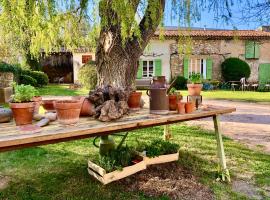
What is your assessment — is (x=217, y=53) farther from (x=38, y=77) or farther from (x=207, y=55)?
(x=38, y=77)

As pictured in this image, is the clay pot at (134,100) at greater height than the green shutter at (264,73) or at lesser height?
lesser

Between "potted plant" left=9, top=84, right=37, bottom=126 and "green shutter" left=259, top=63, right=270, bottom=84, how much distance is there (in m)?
18.2

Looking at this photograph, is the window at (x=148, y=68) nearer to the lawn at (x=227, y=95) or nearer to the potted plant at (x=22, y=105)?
the lawn at (x=227, y=95)

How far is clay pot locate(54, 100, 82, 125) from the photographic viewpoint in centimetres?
220

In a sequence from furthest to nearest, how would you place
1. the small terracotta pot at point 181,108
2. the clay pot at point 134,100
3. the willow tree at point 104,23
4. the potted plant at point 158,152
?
the potted plant at point 158,152, the clay pot at point 134,100, the small terracotta pot at point 181,108, the willow tree at point 104,23

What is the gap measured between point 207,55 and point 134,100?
15795 millimetres

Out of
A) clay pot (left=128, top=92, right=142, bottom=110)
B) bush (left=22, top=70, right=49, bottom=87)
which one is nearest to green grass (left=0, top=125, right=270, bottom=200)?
clay pot (left=128, top=92, right=142, bottom=110)

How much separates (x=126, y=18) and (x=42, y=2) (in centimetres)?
63

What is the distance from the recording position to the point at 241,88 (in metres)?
16.4

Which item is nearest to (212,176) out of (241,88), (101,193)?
(101,193)

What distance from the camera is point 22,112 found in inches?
84.2

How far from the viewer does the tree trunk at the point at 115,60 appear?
13.1ft

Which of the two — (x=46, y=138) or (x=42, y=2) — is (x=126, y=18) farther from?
(x=46, y=138)

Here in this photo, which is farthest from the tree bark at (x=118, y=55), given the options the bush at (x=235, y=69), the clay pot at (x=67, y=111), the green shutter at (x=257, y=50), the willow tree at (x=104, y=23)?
the green shutter at (x=257, y=50)
